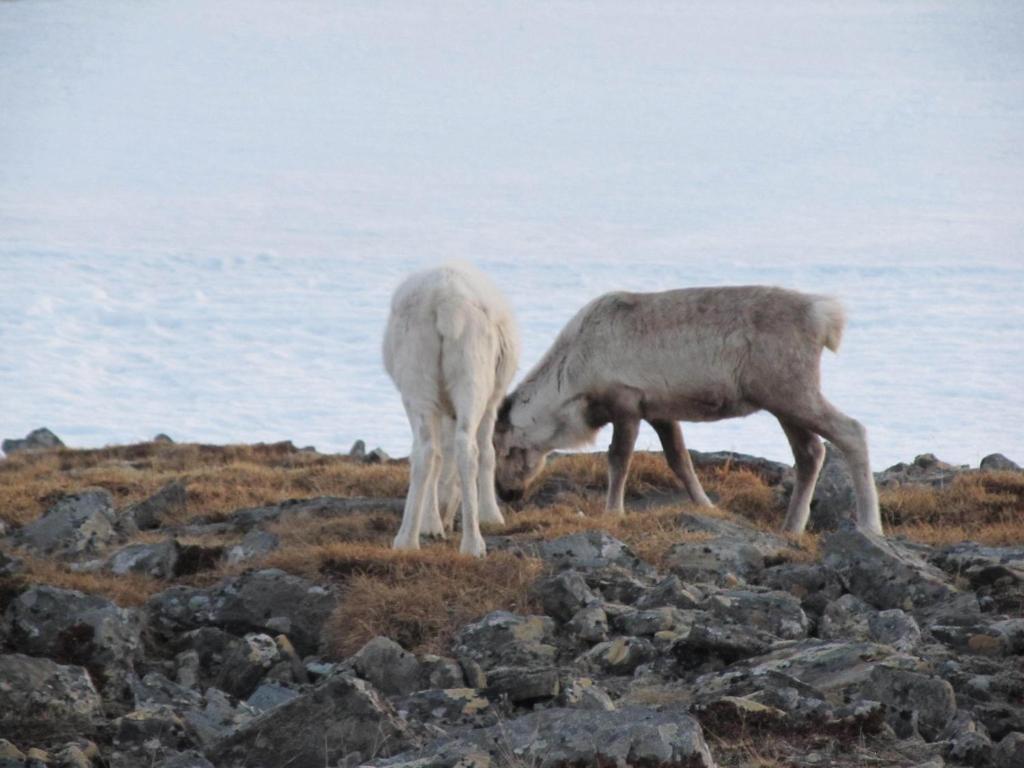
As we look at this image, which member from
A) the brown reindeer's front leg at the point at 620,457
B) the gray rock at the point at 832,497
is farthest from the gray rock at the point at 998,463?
the brown reindeer's front leg at the point at 620,457

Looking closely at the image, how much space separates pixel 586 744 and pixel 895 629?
334 cm

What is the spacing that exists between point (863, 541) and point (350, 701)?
4.59 m

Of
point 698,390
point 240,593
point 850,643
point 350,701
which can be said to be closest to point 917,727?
point 850,643

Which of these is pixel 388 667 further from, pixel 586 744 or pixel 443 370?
pixel 443 370

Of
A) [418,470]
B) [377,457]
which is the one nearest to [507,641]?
[418,470]

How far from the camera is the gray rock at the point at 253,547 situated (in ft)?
37.0

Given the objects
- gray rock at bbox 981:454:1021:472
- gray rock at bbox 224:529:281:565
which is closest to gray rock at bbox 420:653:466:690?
gray rock at bbox 224:529:281:565

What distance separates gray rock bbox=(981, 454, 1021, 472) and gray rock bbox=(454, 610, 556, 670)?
352 inches

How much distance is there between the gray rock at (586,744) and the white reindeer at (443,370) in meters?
4.31

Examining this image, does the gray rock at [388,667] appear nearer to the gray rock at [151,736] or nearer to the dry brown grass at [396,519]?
the dry brown grass at [396,519]

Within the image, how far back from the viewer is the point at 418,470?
10836 mm

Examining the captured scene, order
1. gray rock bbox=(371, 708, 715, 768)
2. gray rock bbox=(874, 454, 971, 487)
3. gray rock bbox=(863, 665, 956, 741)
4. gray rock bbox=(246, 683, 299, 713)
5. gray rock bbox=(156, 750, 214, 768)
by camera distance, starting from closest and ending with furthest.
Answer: gray rock bbox=(371, 708, 715, 768) → gray rock bbox=(156, 750, 214, 768) → gray rock bbox=(863, 665, 956, 741) → gray rock bbox=(246, 683, 299, 713) → gray rock bbox=(874, 454, 971, 487)

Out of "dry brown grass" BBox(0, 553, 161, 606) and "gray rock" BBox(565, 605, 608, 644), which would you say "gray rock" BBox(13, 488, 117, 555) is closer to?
"dry brown grass" BBox(0, 553, 161, 606)

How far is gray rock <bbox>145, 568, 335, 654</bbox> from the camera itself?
969cm
